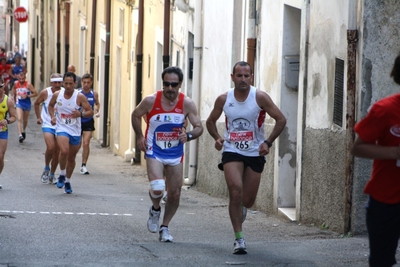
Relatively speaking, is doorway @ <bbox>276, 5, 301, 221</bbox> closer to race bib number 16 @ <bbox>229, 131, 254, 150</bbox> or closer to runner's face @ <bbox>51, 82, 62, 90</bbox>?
race bib number 16 @ <bbox>229, 131, 254, 150</bbox>

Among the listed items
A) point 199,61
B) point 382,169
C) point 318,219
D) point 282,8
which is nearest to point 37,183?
point 199,61

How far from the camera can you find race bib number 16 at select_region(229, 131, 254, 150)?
28.6ft

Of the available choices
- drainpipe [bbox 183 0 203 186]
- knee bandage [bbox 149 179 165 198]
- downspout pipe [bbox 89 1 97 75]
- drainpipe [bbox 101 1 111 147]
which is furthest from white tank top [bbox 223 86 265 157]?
downspout pipe [bbox 89 1 97 75]

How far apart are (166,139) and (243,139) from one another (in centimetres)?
84

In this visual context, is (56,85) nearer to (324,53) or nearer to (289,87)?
(289,87)

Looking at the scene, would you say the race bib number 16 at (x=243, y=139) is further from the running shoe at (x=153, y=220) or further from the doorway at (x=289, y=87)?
the doorway at (x=289, y=87)

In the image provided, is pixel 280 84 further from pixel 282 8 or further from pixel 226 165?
pixel 226 165

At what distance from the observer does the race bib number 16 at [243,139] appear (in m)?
8.70

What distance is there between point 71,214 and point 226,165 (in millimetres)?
3473

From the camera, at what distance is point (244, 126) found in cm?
872

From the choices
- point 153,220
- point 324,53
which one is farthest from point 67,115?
point 153,220

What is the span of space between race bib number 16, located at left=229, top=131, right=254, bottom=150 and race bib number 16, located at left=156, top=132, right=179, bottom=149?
0.69m

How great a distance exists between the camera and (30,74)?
46719mm

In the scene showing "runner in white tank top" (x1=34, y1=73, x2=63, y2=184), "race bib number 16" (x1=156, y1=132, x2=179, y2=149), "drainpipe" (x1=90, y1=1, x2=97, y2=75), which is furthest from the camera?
"drainpipe" (x1=90, y1=1, x2=97, y2=75)
